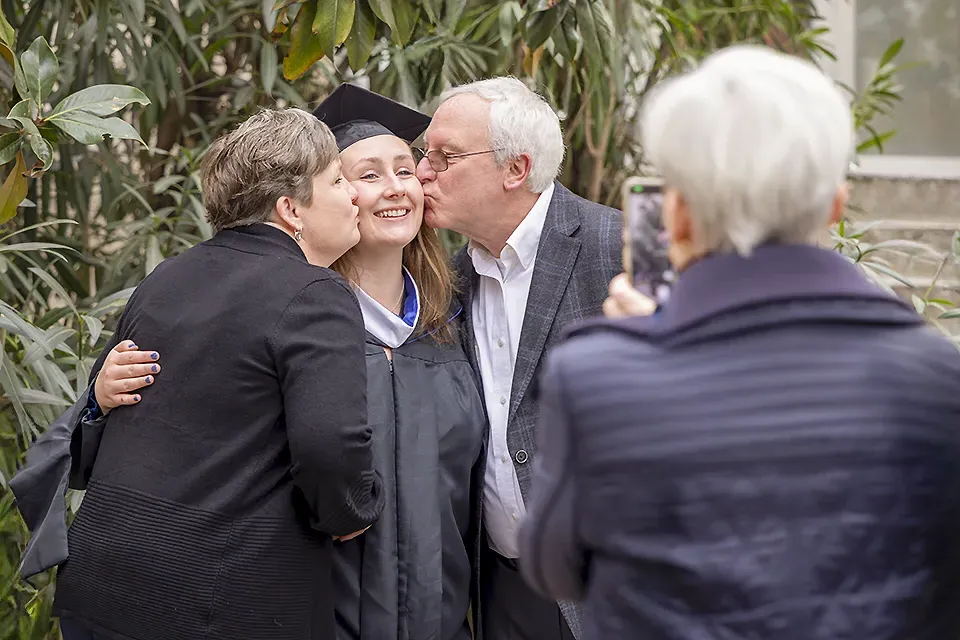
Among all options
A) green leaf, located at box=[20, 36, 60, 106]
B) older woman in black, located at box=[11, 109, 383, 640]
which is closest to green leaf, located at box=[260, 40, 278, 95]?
green leaf, located at box=[20, 36, 60, 106]

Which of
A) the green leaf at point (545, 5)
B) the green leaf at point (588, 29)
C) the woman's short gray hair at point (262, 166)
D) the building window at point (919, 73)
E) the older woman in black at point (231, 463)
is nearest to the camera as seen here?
the older woman in black at point (231, 463)

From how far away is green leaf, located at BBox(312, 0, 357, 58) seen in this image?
7.57 feet

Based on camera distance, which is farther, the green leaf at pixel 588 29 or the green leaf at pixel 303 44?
the green leaf at pixel 588 29

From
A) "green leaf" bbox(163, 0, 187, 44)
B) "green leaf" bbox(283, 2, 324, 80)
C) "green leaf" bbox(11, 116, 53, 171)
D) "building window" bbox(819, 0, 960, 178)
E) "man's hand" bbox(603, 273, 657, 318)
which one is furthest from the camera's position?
"building window" bbox(819, 0, 960, 178)

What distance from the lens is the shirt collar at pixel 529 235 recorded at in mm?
2225

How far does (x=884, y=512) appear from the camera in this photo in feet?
3.59

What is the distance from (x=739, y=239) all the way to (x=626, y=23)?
2.41 meters

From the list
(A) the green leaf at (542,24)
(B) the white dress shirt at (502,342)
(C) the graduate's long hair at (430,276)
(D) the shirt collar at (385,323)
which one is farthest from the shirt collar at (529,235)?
(A) the green leaf at (542,24)

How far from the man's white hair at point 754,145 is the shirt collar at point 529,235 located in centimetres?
111

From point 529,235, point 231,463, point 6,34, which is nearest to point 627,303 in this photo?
point 231,463

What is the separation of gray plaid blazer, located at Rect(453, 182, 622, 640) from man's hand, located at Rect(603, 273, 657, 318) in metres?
0.78

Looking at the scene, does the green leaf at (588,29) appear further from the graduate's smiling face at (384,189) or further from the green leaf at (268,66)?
the green leaf at (268,66)

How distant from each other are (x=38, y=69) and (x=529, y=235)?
0.96m

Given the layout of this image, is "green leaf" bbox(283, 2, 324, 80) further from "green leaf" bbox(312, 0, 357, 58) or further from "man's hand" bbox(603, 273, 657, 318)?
"man's hand" bbox(603, 273, 657, 318)
